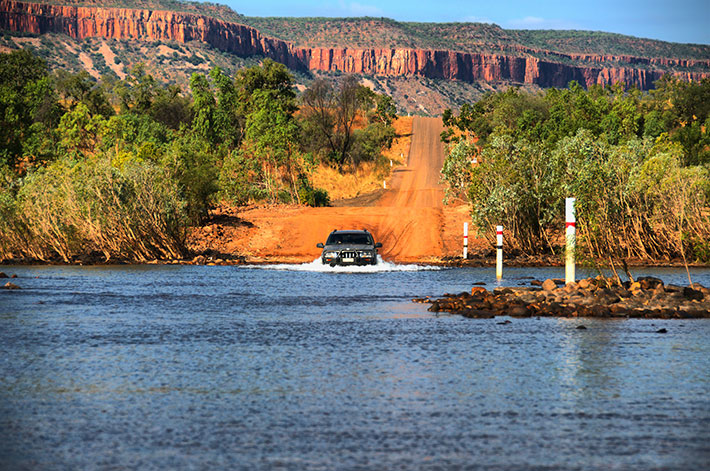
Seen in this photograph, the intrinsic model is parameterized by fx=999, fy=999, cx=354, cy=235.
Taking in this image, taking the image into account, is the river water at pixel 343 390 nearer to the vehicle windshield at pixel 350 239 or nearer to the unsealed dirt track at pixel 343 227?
the vehicle windshield at pixel 350 239

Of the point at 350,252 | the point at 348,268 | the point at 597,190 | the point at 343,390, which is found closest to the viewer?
the point at 343,390

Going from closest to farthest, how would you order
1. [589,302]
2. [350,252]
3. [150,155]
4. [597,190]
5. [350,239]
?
[589,302] → [597,190] → [350,252] → [350,239] → [150,155]

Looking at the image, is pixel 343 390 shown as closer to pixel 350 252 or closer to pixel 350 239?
pixel 350 252

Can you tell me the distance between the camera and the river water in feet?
31.0

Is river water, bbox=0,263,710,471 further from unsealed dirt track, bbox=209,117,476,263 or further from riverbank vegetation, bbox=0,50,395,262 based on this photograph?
unsealed dirt track, bbox=209,117,476,263

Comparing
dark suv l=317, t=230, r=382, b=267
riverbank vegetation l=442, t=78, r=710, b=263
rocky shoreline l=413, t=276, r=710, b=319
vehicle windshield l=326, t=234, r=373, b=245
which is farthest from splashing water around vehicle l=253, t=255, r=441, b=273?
rocky shoreline l=413, t=276, r=710, b=319

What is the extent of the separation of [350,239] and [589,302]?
16.8m

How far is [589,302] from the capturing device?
24.6 m

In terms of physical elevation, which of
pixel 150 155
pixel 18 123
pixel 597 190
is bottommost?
pixel 597 190

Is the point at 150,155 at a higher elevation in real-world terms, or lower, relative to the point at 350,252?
higher

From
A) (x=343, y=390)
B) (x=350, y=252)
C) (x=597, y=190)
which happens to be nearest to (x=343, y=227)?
(x=350, y=252)

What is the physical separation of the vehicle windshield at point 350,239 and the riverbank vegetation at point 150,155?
887 centimetres

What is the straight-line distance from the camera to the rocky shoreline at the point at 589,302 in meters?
23.1

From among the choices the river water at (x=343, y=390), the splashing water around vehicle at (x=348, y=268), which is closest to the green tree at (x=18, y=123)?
the splashing water around vehicle at (x=348, y=268)
